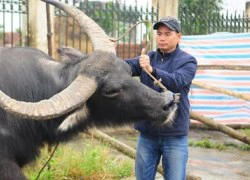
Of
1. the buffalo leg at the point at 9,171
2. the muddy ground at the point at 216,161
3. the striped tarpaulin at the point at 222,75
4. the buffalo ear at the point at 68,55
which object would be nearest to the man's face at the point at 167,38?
the buffalo ear at the point at 68,55

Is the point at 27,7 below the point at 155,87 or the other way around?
the other way around

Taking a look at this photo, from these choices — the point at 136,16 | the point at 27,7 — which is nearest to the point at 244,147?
the point at 136,16

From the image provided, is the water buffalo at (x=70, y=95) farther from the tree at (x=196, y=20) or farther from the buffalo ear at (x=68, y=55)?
the tree at (x=196, y=20)

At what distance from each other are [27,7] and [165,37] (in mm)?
4263

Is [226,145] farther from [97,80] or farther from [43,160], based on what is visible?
[97,80]

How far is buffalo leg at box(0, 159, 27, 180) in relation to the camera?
3434 mm

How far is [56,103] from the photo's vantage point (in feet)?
10.4

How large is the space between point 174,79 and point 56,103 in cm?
91

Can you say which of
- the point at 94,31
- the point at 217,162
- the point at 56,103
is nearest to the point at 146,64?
the point at 94,31

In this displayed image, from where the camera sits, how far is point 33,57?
3.85 metres

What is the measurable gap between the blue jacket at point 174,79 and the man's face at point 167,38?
→ 0.25ft

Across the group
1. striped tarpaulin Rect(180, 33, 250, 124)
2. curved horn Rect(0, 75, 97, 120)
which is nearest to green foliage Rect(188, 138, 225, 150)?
striped tarpaulin Rect(180, 33, 250, 124)

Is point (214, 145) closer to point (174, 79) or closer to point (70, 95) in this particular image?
point (174, 79)

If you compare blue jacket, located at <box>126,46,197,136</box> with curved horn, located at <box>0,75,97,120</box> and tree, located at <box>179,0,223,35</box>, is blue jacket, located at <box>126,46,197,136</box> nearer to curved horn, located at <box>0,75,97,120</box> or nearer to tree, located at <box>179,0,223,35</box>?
curved horn, located at <box>0,75,97,120</box>
